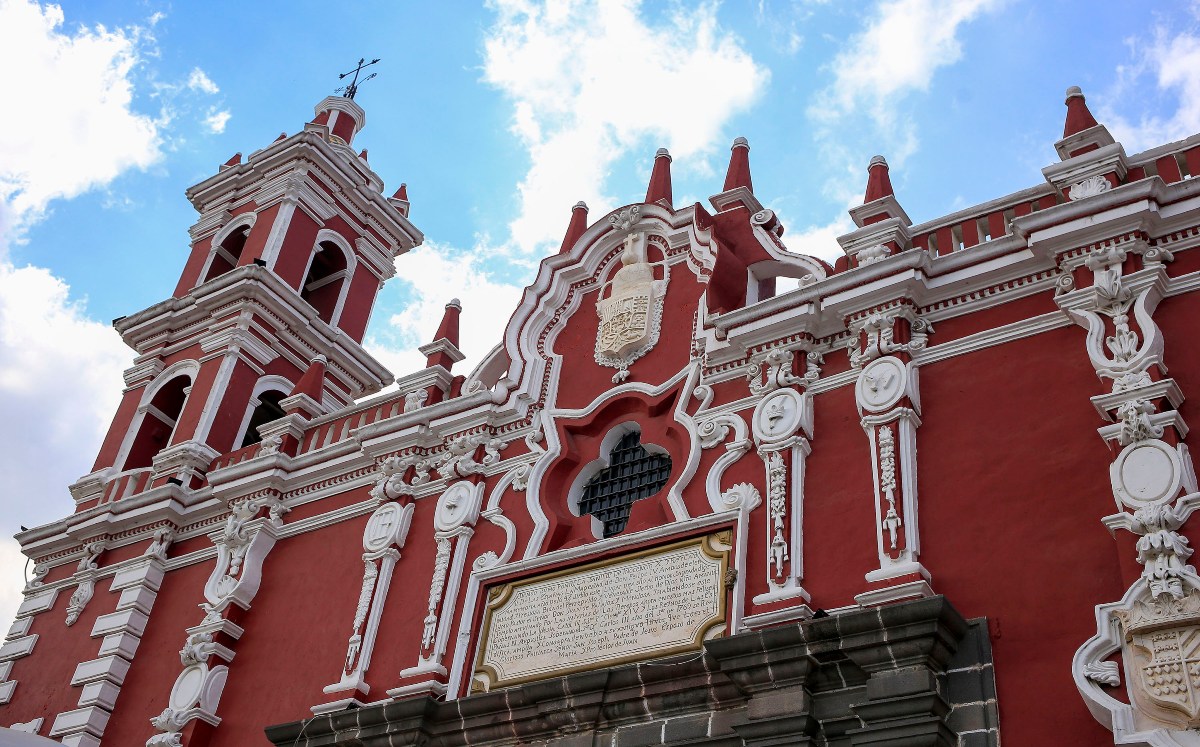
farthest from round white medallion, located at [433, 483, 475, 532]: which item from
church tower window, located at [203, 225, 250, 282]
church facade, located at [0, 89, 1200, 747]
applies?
church tower window, located at [203, 225, 250, 282]

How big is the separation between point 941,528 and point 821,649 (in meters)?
1.39

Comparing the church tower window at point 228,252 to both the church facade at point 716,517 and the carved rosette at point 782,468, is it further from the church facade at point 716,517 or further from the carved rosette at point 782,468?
the carved rosette at point 782,468

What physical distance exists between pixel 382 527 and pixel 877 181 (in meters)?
6.25

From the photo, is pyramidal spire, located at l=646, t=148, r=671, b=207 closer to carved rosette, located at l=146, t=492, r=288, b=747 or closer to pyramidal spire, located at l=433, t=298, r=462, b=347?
pyramidal spire, located at l=433, t=298, r=462, b=347

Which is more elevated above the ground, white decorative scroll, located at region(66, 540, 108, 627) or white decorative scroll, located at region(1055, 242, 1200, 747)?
white decorative scroll, located at region(66, 540, 108, 627)

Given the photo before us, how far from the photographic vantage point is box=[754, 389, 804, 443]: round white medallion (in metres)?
11.9

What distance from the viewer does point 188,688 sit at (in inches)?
566

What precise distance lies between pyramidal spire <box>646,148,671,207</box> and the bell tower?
16.7 feet

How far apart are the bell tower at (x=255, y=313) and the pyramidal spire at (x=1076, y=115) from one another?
9.60m

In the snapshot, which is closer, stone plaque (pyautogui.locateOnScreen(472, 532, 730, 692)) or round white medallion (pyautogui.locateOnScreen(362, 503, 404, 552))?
stone plaque (pyautogui.locateOnScreen(472, 532, 730, 692))

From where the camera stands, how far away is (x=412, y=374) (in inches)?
614

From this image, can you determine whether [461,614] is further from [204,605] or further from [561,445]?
[204,605]

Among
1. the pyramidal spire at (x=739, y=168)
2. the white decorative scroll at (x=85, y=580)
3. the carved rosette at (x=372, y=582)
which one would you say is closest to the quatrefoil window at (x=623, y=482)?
the carved rosette at (x=372, y=582)

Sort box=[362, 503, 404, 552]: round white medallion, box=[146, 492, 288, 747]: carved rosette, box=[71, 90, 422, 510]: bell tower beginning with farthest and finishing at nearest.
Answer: box=[71, 90, 422, 510]: bell tower
box=[146, 492, 288, 747]: carved rosette
box=[362, 503, 404, 552]: round white medallion
